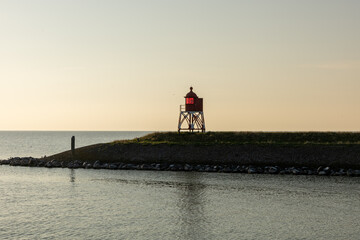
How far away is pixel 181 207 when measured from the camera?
29703 millimetres

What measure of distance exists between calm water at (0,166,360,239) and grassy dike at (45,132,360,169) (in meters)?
5.65

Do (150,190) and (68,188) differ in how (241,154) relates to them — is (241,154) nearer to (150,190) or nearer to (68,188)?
(150,190)

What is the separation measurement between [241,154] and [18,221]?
32513 mm

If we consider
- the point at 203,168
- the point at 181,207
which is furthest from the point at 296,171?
the point at 181,207

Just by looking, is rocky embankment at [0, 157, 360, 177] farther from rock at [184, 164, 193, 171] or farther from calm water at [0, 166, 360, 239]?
calm water at [0, 166, 360, 239]

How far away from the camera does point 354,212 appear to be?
27.4 metres

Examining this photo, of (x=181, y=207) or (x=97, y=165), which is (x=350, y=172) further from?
(x=97, y=165)

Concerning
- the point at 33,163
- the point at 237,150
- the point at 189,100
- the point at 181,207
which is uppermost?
the point at 189,100

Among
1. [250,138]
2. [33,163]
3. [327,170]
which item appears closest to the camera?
[327,170]

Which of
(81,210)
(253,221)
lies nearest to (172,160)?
(81,210)

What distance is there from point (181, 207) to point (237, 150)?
83.1ft

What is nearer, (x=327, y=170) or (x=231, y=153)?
(x=327, y=170)

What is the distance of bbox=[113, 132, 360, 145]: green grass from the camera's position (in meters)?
58.4

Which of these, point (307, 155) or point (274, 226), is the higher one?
point (307, 155)
